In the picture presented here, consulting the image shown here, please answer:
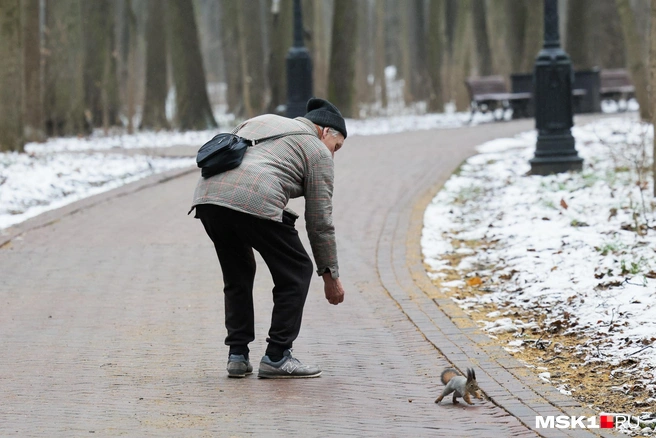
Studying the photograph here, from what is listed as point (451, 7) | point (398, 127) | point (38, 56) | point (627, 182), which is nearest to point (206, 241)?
point (627, 182)

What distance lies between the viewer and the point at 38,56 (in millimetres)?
23719

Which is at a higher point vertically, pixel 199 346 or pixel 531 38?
pixel 531 38

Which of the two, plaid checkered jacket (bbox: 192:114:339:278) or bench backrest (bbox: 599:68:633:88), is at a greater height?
plaid checkered jacket (bbox: 192:114:339:278)

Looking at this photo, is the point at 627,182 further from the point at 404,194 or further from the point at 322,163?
the point at 322,163

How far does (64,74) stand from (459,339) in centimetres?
1996

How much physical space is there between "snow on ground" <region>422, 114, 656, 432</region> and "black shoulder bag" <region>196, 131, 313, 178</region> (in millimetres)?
2446

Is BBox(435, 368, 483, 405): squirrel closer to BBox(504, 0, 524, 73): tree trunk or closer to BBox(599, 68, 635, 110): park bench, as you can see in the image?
BBox(504, 0, 524, 73): tree trunk

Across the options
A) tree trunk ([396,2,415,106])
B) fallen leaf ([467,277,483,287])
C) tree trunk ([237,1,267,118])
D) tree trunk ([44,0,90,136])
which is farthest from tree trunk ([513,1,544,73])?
fallen leaf ([467,277,483,287])

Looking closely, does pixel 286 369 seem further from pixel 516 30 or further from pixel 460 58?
pixel 460 58

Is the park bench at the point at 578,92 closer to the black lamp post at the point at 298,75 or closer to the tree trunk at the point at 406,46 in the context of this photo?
the black lamp post at the point at 298,75

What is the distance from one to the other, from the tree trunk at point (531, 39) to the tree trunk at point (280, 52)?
20.1 ft

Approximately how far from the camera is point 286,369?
6.20m

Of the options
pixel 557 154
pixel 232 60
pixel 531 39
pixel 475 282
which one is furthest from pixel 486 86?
pixel 475 282

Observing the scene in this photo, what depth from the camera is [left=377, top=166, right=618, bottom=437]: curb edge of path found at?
556cm
